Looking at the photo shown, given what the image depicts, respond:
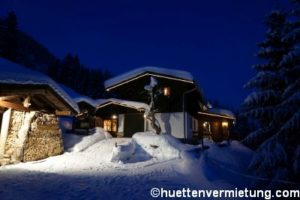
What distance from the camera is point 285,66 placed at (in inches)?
377

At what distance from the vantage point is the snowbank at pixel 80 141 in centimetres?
1875

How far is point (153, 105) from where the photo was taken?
22812 mm

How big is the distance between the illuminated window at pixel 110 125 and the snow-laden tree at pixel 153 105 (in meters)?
7.02

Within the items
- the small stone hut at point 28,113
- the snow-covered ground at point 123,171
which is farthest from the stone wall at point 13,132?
the snow-covered ground at point 123,171

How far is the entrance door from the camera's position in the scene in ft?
83.3

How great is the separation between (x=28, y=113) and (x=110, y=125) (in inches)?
591

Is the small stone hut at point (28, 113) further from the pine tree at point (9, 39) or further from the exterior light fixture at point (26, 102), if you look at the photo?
the pine tree at point (9, 39)

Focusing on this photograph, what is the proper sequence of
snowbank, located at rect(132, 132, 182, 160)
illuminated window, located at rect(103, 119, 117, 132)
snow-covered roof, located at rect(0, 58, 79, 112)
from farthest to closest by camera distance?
1. illuminated window, located at rect(103, 119, 117, 132)
2. snowbank, located at rect(132, 132, 182, 160)
3. snow-covered roof, located at rect(0, 58, 79, 112)

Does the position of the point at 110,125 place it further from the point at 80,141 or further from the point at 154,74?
the point at 80,141

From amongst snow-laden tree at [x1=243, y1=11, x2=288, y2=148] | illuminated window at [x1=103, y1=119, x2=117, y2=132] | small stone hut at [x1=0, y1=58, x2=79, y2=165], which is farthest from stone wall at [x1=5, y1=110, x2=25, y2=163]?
illuminated window at [x1=103, y1=119, x2=117, y2=132]

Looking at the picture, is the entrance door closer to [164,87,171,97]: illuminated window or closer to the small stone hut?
[164,87,171,97]: illuminated window

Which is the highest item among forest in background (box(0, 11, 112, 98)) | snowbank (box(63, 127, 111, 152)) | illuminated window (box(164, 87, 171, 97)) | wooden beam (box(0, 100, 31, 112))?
forest in background (box(0, 11, 112, 98))

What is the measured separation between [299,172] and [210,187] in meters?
3.88

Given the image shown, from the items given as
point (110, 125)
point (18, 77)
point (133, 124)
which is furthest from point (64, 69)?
point (18, 77)
